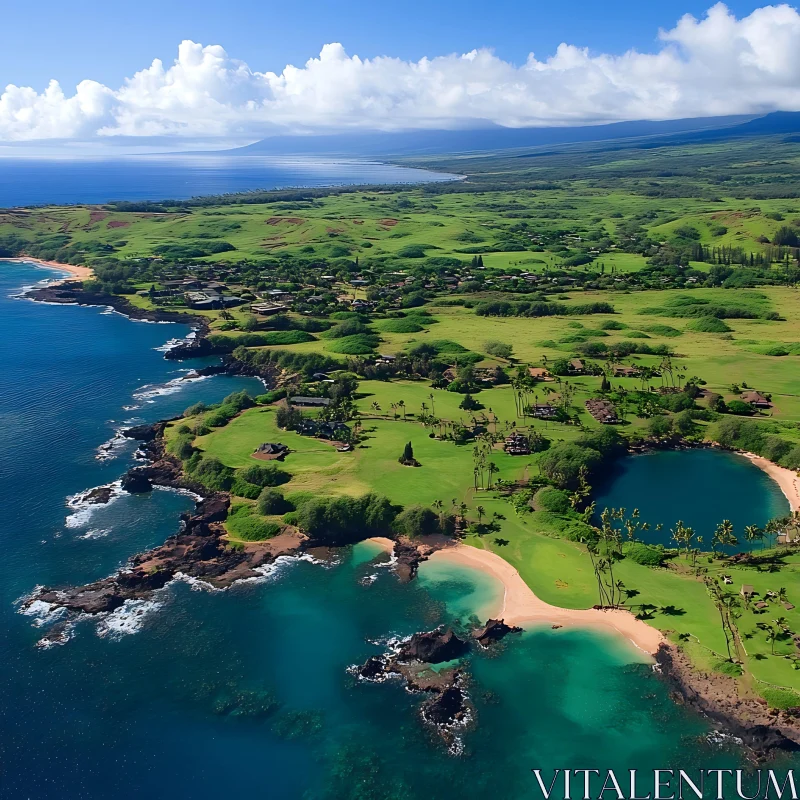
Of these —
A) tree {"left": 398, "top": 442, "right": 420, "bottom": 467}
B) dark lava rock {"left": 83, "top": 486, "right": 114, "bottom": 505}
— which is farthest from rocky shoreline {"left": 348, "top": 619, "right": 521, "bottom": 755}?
dark lava rock {"left": 83, "top": 486, "right": 114, "bottom": 505}

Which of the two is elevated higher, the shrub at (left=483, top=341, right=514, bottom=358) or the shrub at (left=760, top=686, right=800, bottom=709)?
the shrub at (left=483, top=341, right=514, bottom=358)

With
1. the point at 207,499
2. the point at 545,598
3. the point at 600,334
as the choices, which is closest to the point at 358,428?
the point at 207,499

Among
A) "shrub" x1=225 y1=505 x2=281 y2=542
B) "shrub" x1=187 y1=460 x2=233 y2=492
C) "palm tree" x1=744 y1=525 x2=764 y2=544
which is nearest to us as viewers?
"palm tree" x1=744 y1=525 x2=764 y2=544

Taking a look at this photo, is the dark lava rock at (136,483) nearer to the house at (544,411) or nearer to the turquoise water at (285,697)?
the turquoise water at (285,697)

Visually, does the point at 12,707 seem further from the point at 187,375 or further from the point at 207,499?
the point at 187,375

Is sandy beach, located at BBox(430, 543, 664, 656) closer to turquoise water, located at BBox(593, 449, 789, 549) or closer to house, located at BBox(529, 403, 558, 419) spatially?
turquoise water, located at BBox(593, 449, 789, 549)

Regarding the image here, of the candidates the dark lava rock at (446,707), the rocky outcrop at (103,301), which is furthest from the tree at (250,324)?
the dark lava rock at (446,707)

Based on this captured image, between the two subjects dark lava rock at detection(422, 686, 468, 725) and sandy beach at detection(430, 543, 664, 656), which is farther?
sandy beach at detection(430, 543, 664, 656)
